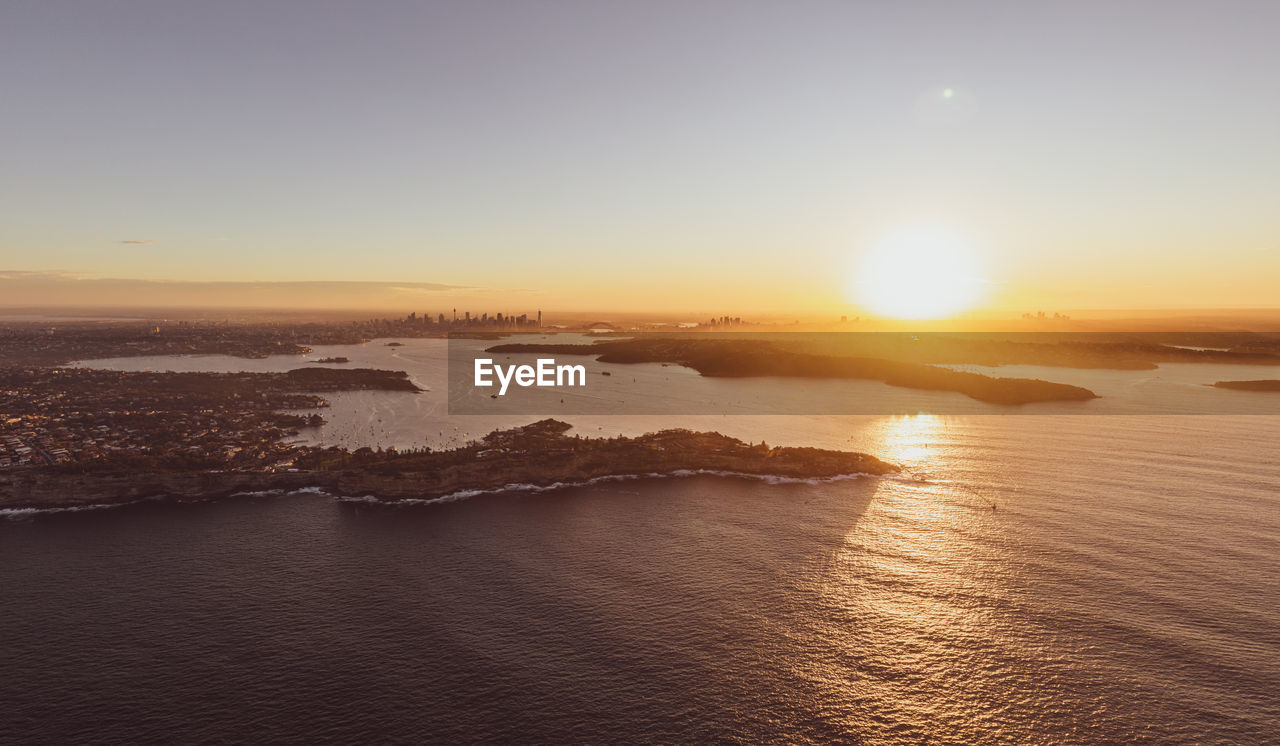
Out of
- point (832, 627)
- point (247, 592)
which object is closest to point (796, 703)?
point (832, 627)

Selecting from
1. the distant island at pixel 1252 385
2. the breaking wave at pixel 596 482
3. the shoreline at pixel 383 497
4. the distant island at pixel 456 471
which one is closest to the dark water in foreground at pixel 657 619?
the shoreline at pixel 383 497

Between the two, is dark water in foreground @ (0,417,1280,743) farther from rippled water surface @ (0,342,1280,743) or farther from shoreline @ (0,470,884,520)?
shoreline @ (0,470,884,520)

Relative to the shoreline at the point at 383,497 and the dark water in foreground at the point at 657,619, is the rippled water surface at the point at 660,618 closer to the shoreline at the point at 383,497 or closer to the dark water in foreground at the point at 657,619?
the dark water in foreground at the point at 657,619

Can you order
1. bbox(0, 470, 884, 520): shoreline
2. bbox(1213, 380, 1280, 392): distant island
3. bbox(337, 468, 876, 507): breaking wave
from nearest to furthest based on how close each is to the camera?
bbox(0, 470, 884, 520): shoreline → bbox(337, 468, 876, 507): breaking wave → bbox(1213, 380, 1280, 392): distant island

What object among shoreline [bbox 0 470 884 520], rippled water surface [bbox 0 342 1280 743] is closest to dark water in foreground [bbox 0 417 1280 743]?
rippled water surface [bbox 0 342 1280 743]

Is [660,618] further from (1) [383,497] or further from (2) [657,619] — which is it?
(1) [383,497]

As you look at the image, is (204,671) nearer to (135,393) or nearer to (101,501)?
(101,501)
